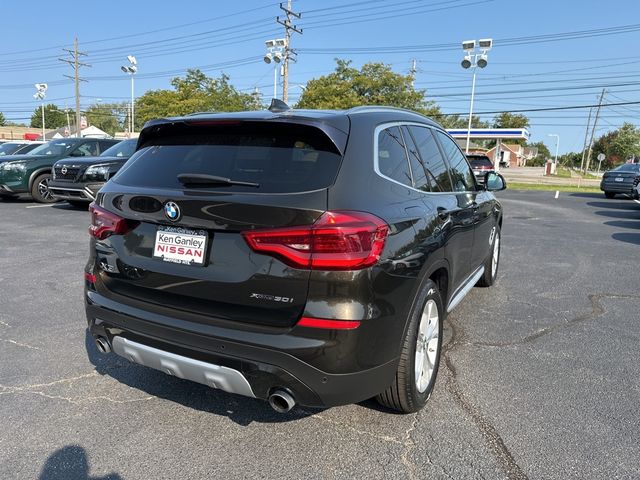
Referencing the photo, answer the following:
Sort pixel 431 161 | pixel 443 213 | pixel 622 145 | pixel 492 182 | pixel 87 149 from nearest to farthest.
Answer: pixel 443 213 → pixel 431 161 → pixel 492 182 → pixel 87 149 → pixel 622 145

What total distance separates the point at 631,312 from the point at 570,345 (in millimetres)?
1401

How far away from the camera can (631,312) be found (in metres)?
4.95

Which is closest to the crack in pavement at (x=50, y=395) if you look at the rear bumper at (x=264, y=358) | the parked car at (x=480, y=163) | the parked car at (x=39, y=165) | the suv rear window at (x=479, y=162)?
the rear bumper at (x=264, y=358)

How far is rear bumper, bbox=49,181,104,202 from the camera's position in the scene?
1061 cm

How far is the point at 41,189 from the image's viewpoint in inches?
511

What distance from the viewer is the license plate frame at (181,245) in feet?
7.87

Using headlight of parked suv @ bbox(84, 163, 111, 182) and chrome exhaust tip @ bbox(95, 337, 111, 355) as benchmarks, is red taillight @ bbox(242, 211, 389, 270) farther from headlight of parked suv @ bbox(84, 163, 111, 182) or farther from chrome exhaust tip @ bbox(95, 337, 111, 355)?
headlight of parked suv @ bbox(84, 163, 111, 182)

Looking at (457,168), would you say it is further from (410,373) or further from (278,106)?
(410,373)

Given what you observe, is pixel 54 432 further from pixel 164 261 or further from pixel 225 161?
pixel 225 161

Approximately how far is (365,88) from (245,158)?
36.0 m

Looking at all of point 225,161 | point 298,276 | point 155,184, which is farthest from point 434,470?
point 155,184

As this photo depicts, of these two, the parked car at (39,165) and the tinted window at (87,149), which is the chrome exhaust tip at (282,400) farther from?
the tinted window at (87,149)

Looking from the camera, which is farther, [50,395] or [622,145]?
[622,145]

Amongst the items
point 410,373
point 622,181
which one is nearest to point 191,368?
point 410,373
